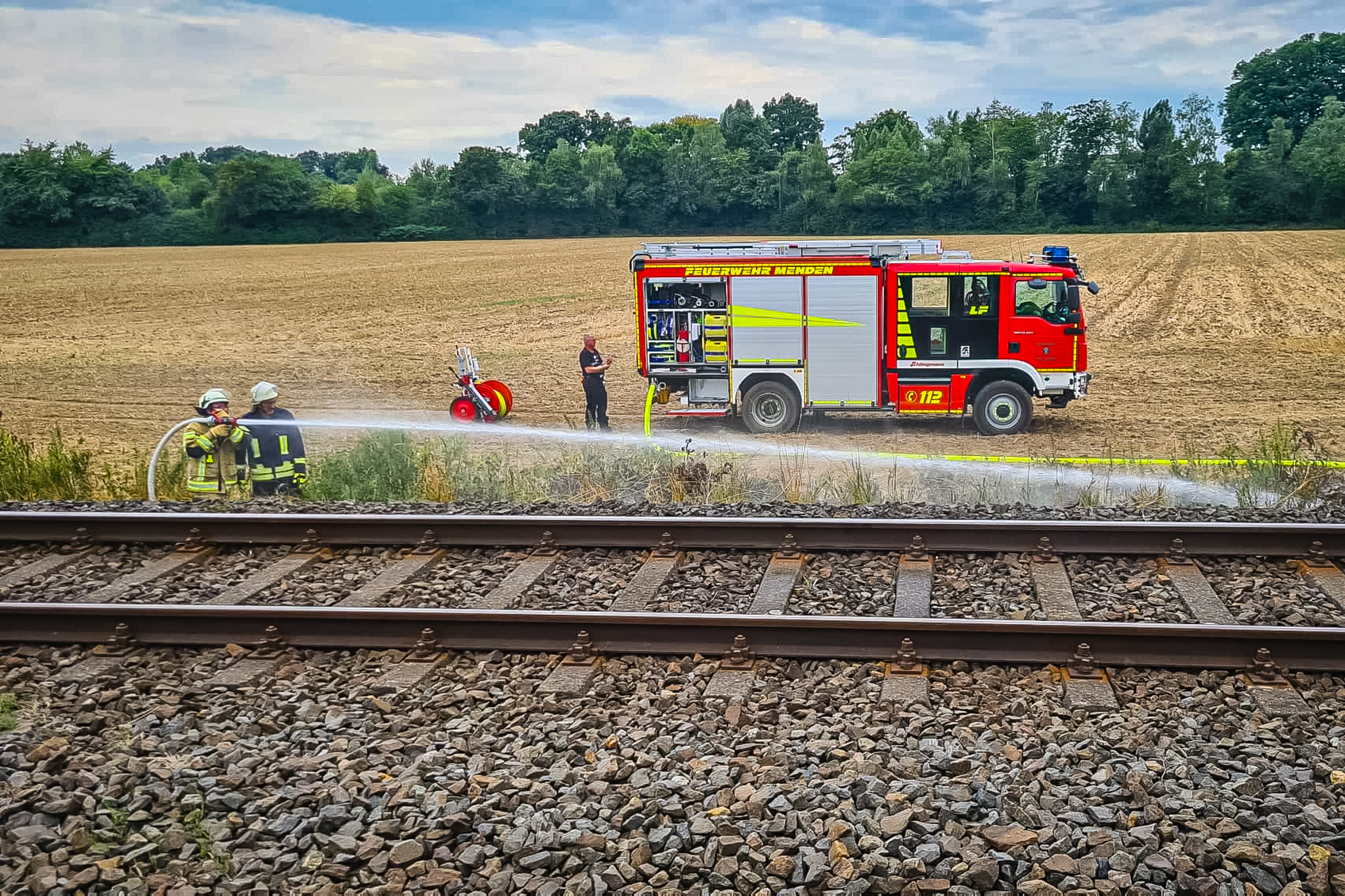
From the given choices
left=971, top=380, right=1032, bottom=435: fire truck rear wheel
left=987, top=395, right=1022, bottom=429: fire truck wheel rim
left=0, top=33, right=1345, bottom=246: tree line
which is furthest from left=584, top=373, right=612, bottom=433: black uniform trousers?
left=0, top=33, right=1345, bottom=246: tree line

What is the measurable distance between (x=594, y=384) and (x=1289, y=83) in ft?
393

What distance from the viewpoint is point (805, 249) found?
17.3m

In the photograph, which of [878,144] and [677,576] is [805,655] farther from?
[878,144]

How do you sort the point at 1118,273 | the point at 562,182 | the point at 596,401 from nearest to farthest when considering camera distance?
the point at 596,401 → the point at 1118,273 → the point at 562,182

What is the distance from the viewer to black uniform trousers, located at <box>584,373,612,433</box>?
1778cm

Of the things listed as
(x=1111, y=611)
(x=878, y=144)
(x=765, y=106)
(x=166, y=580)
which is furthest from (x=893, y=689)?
(x=765, y=106)

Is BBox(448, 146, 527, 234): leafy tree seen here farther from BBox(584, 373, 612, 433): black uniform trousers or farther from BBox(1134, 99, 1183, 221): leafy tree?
BBox(584, 373, 612, 433): black uniform trousers

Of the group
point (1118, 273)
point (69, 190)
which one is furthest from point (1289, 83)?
point (69, 190)

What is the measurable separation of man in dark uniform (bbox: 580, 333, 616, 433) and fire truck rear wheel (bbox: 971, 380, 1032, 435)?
5.33 metres

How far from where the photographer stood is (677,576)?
8422mm

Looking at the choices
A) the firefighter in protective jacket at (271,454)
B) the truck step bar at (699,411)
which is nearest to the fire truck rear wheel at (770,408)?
the truck step bar at (699,411)

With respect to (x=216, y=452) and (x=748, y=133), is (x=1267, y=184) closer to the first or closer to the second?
(x=748, y=133)

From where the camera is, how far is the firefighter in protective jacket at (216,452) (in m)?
11.3

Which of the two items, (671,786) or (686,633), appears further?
(686,633)
